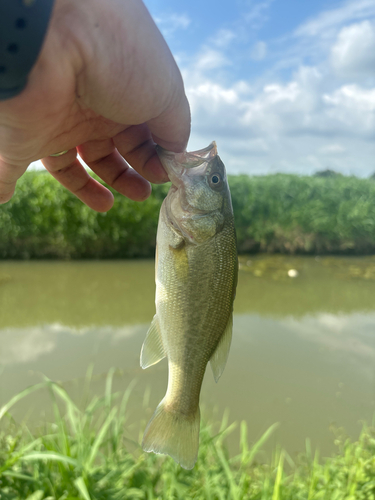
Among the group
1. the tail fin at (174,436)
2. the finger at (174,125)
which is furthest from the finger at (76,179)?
the tail fin at (174,436)

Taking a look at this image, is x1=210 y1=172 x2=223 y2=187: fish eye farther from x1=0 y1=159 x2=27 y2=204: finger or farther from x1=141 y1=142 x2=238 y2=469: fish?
x1=0 y1=159 x2=27 y2=204: finger

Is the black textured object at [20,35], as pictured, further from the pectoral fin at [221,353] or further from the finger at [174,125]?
the pectoral fin at [221,353]

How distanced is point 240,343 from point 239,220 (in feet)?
22.1

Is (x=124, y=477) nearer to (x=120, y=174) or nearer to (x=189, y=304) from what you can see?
(x=189, y=304)

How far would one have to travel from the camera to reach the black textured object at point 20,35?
0.86 meters

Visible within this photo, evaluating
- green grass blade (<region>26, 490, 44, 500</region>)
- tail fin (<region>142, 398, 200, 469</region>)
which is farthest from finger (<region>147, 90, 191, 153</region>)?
green grass blade (<region>26, 490, 44, 500</region>)

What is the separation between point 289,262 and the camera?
11.2 m

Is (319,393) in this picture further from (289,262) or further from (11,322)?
(289,262)

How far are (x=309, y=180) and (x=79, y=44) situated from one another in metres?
14.5

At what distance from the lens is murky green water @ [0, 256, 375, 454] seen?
4.01m

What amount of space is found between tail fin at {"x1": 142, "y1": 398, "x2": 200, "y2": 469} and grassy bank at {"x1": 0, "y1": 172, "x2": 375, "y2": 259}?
8296 mm

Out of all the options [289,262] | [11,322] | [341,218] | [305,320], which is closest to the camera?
[11,322]

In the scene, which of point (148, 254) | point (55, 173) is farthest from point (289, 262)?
point (55, 173)

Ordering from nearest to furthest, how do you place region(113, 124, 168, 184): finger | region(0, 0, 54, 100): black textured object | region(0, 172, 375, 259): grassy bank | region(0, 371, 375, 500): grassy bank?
region(0, 0, 54, 100): black textured object < region(113, 124, 168, 184): finger < region(0, 371, 375, 500): grassy bank < region(0, 172, 375, 259): grassy bank
